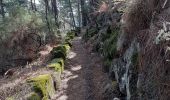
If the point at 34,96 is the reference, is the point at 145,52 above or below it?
above

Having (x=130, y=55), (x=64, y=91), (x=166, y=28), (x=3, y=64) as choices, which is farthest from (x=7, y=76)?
(x=166, y=28)

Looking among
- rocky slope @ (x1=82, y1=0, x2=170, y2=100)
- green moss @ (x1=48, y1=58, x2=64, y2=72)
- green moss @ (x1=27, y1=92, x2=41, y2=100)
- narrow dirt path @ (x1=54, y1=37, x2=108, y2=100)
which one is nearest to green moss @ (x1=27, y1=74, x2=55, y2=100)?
green moss @ (x1=27, y1=92, x2=41, y2=100)

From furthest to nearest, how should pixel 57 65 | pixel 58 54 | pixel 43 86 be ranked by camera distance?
pixel 58 54, pixel 57 65, pixel 43 86

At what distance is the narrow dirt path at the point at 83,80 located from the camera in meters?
8.63

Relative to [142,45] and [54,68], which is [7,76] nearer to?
[54,68]

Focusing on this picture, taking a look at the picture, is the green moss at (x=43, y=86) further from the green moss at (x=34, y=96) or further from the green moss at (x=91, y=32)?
the green moss at (x=91, y=32)

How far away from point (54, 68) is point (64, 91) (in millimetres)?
1410

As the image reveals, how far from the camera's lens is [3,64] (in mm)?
14789

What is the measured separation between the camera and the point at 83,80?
10.2m

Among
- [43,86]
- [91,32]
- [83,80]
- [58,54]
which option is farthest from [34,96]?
[91,32]

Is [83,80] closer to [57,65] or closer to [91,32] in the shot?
[57,65]

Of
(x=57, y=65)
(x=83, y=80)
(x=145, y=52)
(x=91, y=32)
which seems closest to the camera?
(x=145, y=52)

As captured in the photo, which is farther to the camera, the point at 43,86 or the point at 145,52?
the point at 43,86

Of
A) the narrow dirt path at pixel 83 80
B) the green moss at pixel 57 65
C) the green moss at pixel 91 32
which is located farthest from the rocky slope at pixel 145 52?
the green moss at pixel 91 32
